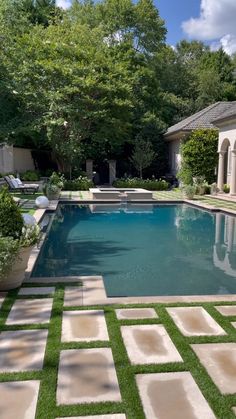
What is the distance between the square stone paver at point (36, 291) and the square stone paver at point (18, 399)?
2.17 metres

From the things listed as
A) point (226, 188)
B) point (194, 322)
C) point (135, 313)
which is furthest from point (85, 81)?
point (194, 322)

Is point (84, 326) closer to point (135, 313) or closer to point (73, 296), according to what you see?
point (135, 313)

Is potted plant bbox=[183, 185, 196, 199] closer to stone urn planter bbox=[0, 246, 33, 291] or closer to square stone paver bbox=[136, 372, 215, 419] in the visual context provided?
stone urn planter bbox=[0, 246, 33, 291]

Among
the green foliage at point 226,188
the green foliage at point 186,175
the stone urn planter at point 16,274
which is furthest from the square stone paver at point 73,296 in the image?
the green foliage at point 186,175

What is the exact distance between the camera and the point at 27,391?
3.01 metres

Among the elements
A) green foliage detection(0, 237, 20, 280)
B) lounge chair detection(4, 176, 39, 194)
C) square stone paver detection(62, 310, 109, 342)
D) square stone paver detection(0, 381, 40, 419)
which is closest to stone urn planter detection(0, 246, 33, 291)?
green foliage detection(0, 237, 20, 280)

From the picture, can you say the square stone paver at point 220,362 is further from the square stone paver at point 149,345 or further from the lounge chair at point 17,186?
the lounge chair at point 17,186

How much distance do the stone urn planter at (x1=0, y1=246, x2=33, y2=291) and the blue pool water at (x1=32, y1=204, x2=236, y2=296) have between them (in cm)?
148

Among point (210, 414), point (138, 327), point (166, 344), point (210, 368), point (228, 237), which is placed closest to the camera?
point (210, 414)

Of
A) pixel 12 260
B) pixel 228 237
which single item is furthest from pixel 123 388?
pixel 228 237

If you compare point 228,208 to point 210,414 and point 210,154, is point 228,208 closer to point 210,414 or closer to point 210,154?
point 210,154

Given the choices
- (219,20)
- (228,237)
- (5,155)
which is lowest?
(228,237)

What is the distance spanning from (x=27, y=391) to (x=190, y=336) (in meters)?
1.79

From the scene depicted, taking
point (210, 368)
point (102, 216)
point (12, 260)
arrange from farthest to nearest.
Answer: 1. point (102, 216)
2. point (12, 260)
3. point (210, 368)
